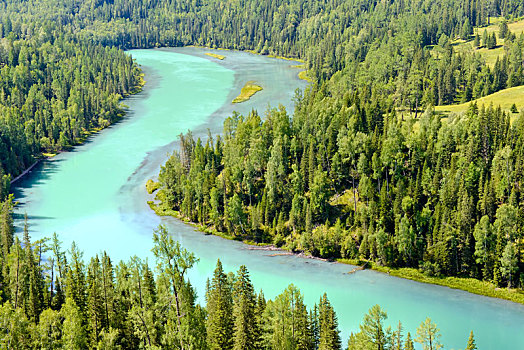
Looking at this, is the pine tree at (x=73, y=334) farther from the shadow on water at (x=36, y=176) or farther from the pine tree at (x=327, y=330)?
the shadow on water at (x=36, y=176)

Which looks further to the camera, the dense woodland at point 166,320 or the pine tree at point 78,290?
the pine tree at point 78,290

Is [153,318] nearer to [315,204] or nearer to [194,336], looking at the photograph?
[194,336]

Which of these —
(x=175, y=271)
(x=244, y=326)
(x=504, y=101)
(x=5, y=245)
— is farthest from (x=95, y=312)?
(x=504, y=101)

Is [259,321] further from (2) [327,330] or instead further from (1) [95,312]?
(1) [95,312]

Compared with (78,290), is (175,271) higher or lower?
higher

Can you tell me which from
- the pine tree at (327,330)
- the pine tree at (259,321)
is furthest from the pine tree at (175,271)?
the pine tree at (327,330)

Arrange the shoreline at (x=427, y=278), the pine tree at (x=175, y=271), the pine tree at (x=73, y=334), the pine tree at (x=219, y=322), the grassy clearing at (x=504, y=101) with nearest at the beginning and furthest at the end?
1. the pine tree at (x=175, y=271)
2. the pine tree at (x=73, y=334)
3. the pine tree at (x=219, y=322)
4. the shoreline at (x=427, y=278)
5. the grassy clearing at (x=504, y=101)

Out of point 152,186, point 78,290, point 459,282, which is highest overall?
point 78,290

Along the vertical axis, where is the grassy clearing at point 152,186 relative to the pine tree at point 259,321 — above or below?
below

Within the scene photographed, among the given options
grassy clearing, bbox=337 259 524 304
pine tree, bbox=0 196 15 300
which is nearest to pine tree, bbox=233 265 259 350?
grassy clearing, bbox=337 259 524 304

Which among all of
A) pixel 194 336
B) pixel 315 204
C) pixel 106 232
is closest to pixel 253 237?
pixel 315 204
